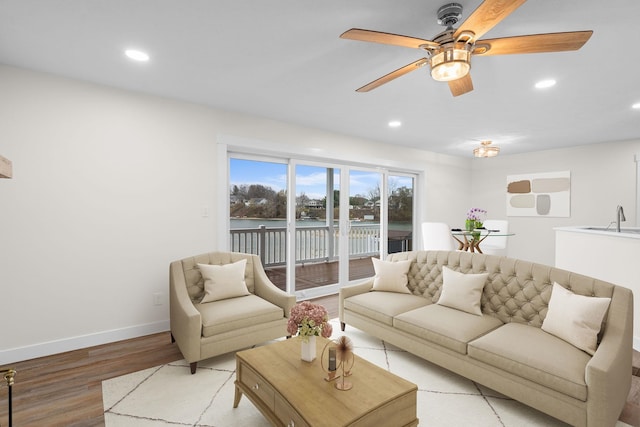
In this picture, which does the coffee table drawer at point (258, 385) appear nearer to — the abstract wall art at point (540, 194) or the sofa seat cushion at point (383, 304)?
the sofa seat cushion at point (383, 304)

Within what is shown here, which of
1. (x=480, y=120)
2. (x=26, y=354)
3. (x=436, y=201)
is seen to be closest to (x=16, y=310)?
(x=26, y=354)

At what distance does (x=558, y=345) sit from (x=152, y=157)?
12.6 ft

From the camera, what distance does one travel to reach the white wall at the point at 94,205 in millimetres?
2723

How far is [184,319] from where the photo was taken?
2572 millimetres

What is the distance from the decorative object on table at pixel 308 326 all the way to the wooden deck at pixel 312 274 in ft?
8.57

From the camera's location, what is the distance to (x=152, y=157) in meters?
3.34

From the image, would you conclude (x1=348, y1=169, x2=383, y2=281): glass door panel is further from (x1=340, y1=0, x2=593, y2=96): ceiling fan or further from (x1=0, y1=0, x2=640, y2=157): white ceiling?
(x1=340, y1=0, x2=593, y2=96): ceiling fan

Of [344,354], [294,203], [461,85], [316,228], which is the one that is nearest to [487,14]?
[461,85]

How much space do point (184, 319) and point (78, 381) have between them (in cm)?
89

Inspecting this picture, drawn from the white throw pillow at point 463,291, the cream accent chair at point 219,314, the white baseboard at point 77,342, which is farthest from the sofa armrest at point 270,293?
the white throw pillow at point 463,291

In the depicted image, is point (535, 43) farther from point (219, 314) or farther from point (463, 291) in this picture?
point (219, 314)

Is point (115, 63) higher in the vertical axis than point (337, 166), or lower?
higher

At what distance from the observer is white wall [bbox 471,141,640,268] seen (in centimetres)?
523

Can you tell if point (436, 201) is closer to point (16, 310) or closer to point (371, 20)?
point (371, 20)
